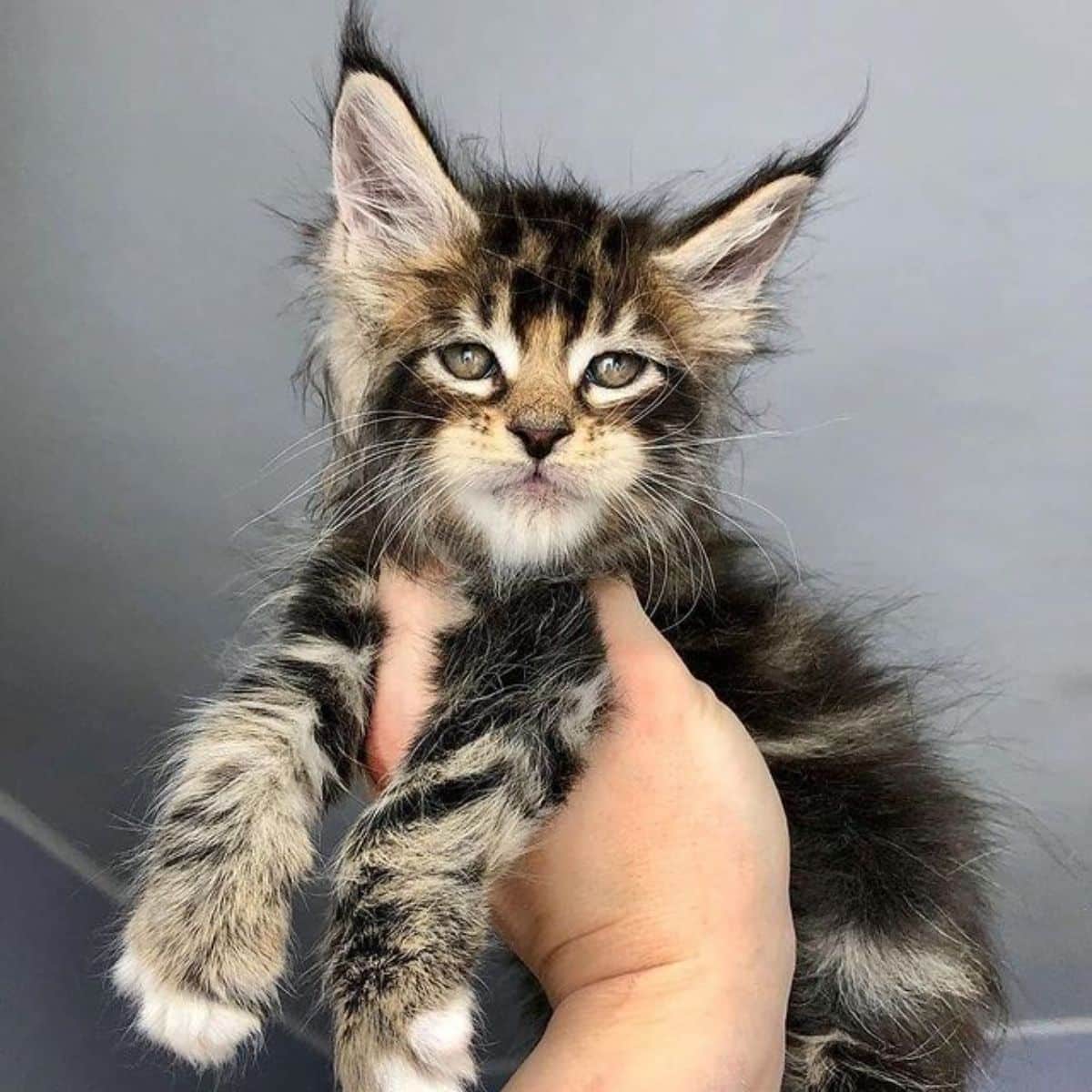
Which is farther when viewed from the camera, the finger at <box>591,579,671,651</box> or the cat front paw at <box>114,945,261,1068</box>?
the finger at <box>591,579,671,651</box>

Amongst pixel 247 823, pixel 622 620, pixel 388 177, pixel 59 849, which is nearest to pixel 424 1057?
pixel 247 823

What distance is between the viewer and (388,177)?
142 cm

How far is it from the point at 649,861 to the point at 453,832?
291 millimetres

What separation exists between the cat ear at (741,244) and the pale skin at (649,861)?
438 mm

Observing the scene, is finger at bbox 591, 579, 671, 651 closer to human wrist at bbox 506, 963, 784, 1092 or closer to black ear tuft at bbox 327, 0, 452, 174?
human wrist at bbox 506, 963, 784, 1092

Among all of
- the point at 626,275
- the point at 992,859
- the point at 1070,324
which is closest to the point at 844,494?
the point at 1070,324

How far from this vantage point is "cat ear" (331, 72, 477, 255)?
1331 mm

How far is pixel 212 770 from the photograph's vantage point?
1249 mm

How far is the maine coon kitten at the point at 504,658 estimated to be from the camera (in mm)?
1138

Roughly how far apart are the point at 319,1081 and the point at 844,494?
200 cm

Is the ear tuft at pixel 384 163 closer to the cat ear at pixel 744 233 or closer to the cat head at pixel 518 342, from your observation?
the cat head at pixel 518 342

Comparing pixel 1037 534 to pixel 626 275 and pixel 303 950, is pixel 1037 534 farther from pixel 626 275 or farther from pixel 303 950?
pixel 303 950

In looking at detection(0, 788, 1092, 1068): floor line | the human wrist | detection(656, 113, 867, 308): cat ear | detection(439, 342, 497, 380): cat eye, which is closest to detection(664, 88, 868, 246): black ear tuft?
detection(656, 113, 867, 308): cat ear

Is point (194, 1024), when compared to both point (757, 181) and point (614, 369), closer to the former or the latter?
point (614, 369)
